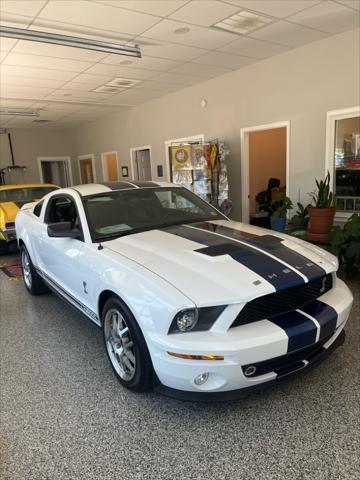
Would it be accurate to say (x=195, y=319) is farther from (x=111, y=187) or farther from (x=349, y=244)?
(x=349, y=244)

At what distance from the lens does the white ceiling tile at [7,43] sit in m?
4.67

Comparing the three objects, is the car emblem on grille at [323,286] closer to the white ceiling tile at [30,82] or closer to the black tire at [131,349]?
the black tire at [131,349]

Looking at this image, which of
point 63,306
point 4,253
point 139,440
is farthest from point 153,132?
point 139,440

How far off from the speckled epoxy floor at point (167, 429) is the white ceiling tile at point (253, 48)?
Result: 4.48 meters

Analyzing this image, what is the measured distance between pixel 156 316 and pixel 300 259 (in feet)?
3.33

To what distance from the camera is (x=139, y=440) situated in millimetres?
1979

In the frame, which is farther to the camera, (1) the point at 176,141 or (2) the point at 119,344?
(1) the point at 176,141

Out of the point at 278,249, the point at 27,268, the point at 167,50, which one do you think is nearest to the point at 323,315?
the point at 278,249

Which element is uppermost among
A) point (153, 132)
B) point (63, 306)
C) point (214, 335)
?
point (153, 132)

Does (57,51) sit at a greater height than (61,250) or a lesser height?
greater

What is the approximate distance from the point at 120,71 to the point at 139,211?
4350mm

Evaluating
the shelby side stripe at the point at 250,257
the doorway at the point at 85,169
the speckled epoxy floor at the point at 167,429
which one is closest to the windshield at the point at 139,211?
the shelby side stripe at the point at 250,257

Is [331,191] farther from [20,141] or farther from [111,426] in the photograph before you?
[20,141]

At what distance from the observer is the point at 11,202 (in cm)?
686
